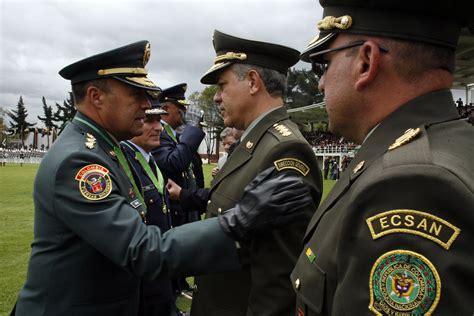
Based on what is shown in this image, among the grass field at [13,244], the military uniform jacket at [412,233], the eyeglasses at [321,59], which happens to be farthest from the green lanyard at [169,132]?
the military uniform jacket at [412,233]

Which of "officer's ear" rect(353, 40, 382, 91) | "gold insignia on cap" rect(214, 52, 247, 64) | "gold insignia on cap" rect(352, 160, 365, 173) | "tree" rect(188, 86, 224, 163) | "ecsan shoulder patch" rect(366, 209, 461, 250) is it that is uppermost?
"tree" rect(188, 86, 224, 163)

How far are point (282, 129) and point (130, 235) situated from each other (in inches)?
49.8

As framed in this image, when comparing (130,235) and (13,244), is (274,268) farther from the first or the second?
(13,244)

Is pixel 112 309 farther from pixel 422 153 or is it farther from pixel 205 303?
pixel 422 153

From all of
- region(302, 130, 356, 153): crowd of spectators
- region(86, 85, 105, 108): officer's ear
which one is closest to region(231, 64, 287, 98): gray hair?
region(86, 85, 105, 108): officer's ear

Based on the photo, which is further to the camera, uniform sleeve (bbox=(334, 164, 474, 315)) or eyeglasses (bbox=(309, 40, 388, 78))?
eyeglasses (bbox=(309, 40, 388, 78))

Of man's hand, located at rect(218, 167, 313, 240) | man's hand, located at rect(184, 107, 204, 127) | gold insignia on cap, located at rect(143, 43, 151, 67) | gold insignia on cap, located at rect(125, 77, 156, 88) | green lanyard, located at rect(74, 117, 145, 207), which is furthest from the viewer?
man's hand, located at rect(184, 107, 204, 127)

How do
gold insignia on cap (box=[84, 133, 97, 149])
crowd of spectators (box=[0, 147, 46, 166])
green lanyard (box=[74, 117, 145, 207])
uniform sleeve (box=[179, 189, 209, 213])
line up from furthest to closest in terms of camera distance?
crowd of spectators (box=[0, 147, 46, 166]), uniform sleeve (box=[179, 189, 209, 213]), green lanyard (box=[74, 117, 145, 207]), gold insignia on cap (box=[84, 133, 97, 149])

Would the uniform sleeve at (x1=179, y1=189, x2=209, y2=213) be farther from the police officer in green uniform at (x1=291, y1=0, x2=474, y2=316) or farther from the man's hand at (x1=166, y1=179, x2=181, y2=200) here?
the police officer in green uniform at (x1=291, y1=0, x2=474, y2=316)

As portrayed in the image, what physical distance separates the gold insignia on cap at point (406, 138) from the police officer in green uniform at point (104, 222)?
0.63m

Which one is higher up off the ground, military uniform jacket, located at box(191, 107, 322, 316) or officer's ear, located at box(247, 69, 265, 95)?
officer's ear, located at box(247, 69, 265, 95)

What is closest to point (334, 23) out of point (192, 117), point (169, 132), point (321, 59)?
point (321, 59)

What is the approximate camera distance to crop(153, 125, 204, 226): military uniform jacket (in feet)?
17.7

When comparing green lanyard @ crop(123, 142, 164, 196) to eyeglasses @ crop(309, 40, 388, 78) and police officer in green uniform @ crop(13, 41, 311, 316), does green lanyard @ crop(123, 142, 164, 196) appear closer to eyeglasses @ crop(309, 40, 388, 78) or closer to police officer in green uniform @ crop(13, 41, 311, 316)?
police officer in green uniform @ crop(13, 41, 311, 316)
